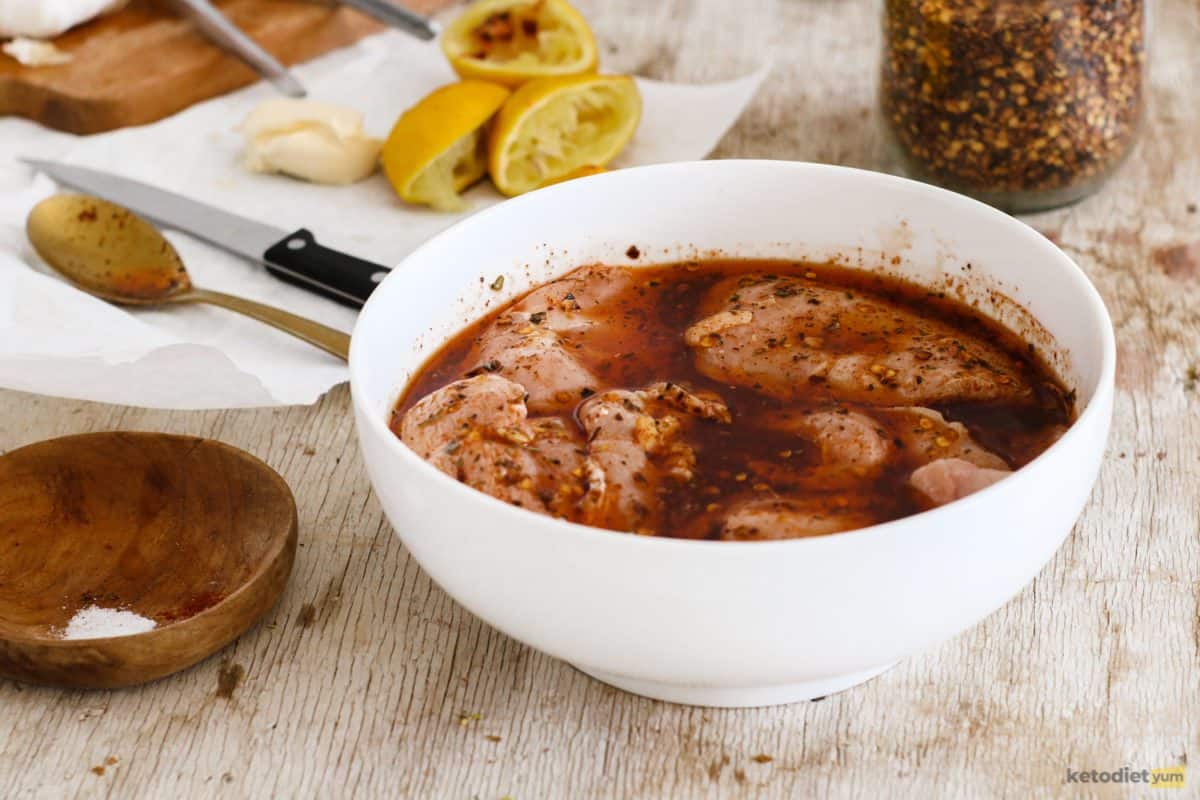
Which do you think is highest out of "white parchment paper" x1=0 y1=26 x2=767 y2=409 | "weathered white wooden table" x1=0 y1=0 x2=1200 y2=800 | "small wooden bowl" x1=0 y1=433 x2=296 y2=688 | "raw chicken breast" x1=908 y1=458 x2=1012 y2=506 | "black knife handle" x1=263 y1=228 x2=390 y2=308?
"raw chicken breast" x1=908 y1=458 x2=1012 y2=506

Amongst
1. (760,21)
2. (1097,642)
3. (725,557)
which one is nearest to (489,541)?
(725,557)

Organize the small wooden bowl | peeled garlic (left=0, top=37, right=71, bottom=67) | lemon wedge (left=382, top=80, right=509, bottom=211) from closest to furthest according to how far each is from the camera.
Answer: the small wooden bowl → lemon wedge (left=382, top=80, right=509, bottom=211) → peeled garlic (left=0, top=37, right=71, bottom=67)

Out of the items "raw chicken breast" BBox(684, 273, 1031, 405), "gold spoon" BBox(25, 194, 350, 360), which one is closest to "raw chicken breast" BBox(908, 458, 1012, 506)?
"raw chicken breast" BBox(684, 273, 1031, 405)

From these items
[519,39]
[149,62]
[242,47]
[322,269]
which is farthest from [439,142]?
[149,62]

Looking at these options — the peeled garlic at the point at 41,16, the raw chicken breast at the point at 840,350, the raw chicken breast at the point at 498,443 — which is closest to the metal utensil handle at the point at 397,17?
the peeled garlic at the point at 41,16

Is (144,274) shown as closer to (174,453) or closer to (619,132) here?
(174,453)

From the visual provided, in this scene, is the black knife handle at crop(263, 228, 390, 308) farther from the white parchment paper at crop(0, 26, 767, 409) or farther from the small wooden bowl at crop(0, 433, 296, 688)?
the small wooden bowl at crop(0, 433, 296, 688)

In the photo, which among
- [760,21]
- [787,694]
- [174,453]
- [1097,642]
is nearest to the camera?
[787,694]

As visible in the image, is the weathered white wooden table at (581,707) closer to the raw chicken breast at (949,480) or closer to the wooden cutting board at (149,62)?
the raw chicken breast at (949,480)
